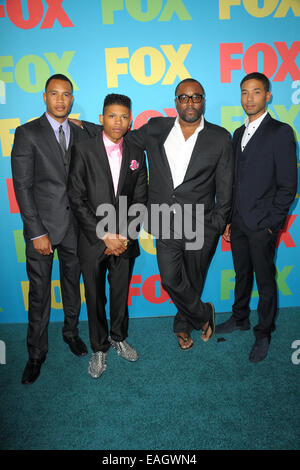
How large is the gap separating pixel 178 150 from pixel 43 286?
1.49 m

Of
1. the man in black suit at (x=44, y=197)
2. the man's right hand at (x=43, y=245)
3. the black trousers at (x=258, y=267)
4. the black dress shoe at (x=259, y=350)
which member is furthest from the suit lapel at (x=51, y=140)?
the black dress shoe at (x=259, y=350)

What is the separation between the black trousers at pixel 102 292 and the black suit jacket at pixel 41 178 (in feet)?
1.23

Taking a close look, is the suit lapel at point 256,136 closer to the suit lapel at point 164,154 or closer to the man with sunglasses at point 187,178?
the man with sunglasses at point 187,178

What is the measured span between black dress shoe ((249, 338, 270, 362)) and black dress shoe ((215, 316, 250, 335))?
311 mm

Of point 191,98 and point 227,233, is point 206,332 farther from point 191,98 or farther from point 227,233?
point 191,98

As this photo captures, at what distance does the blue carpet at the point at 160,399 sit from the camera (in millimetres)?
1995

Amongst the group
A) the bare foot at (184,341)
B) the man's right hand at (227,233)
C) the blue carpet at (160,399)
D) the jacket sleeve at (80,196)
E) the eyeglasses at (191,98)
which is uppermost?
the eyeglasses at (191,98)

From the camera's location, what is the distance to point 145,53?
279 centimetres

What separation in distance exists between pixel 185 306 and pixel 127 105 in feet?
5.43

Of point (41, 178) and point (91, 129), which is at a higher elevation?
point (91, 129)

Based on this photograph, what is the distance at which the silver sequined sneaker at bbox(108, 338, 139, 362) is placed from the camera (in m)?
2.71

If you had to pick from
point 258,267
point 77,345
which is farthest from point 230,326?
point 77,345

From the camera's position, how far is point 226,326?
3.07 metres

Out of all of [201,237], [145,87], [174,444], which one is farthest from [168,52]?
[174,444]
